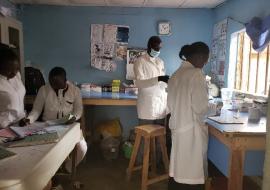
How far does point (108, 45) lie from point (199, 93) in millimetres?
2519

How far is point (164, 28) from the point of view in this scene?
4184 mm

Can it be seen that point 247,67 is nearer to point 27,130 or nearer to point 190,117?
point 190,117

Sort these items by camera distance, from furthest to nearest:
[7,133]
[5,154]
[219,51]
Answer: [219,51] → [7,133] → [5,154]

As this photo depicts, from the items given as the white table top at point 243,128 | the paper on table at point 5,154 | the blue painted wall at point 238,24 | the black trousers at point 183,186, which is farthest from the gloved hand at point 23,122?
the blue painted wall at point 238,24

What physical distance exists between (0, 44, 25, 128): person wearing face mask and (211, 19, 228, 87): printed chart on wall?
105 inches

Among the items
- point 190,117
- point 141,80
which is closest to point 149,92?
point 141,80

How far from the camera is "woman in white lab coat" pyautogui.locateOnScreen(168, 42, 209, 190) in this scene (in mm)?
1969

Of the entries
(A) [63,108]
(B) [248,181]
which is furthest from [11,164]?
(B) [248,181]

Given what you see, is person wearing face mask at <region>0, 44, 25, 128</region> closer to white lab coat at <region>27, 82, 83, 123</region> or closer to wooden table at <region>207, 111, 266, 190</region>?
white lab coat at <region>27, 82, 83, 123</region>

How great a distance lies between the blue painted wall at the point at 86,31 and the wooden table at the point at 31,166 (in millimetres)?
2589

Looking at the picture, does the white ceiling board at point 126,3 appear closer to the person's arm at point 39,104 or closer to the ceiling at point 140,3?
the ceiling at point 140,3

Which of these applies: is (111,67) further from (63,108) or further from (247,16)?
(247,16)

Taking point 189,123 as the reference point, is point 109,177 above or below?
below

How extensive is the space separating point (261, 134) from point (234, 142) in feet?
0.64
